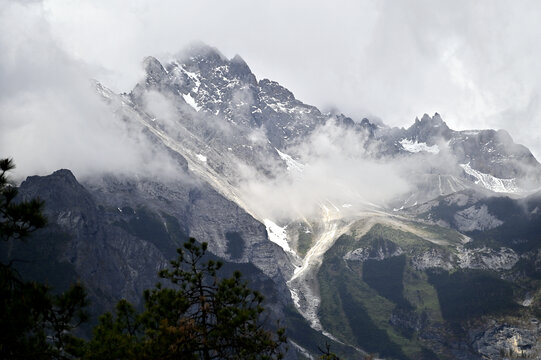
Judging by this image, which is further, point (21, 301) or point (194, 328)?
point (194, 328)

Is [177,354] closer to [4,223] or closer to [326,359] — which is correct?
[4,223]

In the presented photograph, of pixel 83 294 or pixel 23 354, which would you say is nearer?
pixel 23 354

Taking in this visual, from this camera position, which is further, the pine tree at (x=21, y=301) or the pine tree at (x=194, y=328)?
the pine tree at (x=194, y=328)

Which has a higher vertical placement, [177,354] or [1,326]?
[177,354]

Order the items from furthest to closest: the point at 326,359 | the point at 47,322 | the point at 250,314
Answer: the point at 326,359 < the point at 250,314 < the point at 47,322

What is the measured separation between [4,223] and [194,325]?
426 inches

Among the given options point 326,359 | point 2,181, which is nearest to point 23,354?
point 2,181

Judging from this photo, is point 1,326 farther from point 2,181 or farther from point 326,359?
point 326,359

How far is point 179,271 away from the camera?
3266 centimetres

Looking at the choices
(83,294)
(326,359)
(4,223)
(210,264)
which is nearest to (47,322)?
(83,294)

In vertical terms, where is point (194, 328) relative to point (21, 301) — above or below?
above

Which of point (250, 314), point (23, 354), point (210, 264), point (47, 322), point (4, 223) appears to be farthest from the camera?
point (210, 264)

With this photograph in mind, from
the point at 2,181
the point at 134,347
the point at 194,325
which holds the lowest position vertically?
the point at 134,347

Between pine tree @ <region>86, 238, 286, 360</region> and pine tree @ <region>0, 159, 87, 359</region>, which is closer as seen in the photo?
pine tree @ <region>0, 159, 87, 359</region>
